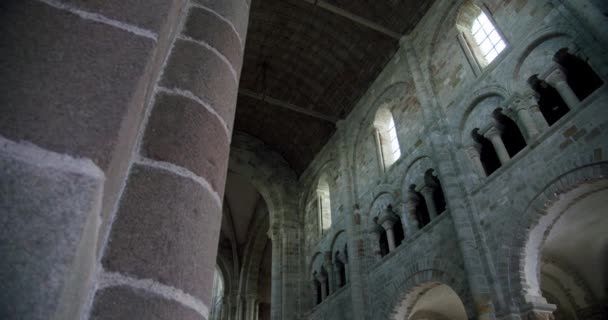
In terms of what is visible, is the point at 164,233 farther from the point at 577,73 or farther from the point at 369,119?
the point at 369,119

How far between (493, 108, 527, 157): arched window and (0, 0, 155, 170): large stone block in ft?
23.3

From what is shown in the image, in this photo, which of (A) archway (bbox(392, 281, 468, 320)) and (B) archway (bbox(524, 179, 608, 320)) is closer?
(B) archway (bbox(524, 179, 608, 320))

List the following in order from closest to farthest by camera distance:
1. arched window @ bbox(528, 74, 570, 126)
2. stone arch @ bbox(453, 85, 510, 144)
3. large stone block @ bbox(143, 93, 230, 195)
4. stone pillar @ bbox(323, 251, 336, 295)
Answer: large stone block @ bbox(143, 93, 230, 195) < arched window @ bbox(528, 74, 570, 126) < stone arch @ bbox(453, 85, 510, 144) < stone pillar @ bbox(323, 251, 336, 295)

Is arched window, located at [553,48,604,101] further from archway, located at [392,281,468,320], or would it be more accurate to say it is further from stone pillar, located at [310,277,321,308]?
stone pillar, located at [310,277,321,308]

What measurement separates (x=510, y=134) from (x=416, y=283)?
322 cm

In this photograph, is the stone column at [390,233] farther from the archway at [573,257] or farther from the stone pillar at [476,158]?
the archway at [573,257]

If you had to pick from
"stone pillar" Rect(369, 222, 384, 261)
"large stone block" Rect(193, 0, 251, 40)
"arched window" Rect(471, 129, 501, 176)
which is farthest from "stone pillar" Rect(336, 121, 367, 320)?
"large stone block" Rect(193, 0, 251, 40)

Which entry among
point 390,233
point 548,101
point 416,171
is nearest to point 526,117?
point 548,101

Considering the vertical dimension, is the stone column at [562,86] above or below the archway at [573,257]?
above

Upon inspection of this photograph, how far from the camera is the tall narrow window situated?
25.4ft

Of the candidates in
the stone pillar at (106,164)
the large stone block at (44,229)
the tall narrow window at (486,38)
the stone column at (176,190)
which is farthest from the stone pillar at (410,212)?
the large stone block at (44,229)

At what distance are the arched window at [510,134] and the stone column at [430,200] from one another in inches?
65.0

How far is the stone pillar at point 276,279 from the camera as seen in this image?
12461mm

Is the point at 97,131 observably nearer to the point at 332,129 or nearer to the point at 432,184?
the point at 432,184
